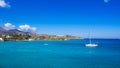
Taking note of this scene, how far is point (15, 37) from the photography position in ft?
562

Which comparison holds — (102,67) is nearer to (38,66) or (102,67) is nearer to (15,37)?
(38,66)

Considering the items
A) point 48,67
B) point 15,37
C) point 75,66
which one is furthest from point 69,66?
point 15,37

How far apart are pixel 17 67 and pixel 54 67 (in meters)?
4.91

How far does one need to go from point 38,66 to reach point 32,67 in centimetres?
112

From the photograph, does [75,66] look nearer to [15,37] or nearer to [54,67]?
[54,67]

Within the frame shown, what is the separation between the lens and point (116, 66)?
30.0 meters

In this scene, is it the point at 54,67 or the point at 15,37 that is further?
the point at 15,37

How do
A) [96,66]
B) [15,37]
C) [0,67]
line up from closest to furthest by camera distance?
[0,67], [96,66], [15,37]

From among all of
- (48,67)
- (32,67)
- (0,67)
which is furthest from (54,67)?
(0,67)

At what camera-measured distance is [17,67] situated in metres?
28.5

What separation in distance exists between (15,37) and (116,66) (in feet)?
485

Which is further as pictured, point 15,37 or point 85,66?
point 15,37

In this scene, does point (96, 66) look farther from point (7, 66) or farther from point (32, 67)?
point (7, 66)

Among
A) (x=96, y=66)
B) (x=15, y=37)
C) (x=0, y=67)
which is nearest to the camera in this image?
(x=0, y=67)
